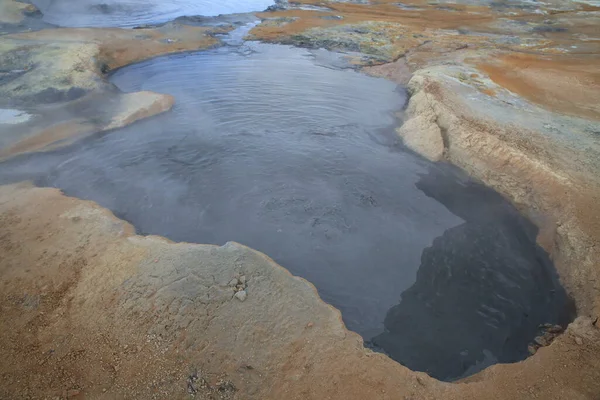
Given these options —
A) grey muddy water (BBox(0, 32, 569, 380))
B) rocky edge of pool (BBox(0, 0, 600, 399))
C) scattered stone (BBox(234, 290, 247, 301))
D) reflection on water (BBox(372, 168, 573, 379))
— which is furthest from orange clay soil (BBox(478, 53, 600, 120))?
scattered stone (BBox(234, 290, 247, 301))

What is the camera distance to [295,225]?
5945mm

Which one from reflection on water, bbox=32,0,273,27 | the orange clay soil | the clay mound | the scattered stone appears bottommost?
the clay mound

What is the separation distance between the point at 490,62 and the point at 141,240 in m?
11.1

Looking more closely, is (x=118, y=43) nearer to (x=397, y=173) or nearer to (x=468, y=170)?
(x=397, y=173)

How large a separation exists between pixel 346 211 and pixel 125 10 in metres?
15.3

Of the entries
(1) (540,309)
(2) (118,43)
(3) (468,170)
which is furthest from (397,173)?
(2) (118,43)

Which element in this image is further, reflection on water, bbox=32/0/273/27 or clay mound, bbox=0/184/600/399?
reflection on water, bbox=32/0/273/27

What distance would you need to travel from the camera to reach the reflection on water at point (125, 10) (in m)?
14.9

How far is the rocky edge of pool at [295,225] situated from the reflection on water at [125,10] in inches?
117

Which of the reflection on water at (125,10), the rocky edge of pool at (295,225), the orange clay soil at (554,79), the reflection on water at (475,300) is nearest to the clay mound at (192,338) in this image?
the rocky edge of pool at (295,225)

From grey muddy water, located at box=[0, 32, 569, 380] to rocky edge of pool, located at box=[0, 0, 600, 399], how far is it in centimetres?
3

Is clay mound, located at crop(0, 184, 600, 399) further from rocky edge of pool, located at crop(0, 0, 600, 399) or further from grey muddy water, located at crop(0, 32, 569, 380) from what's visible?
grey muddy water, located at crop(0, 32, 569, 380)

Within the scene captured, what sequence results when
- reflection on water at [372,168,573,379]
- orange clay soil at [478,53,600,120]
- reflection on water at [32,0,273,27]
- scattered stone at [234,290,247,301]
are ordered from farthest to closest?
reflection on water at [32,0,273,27] < orange clay soil at [478,53,600,120] < reflection on water at [372,168,573,379] < scattered stone at [234,290,247,301]

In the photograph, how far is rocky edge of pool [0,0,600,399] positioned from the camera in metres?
3.74
